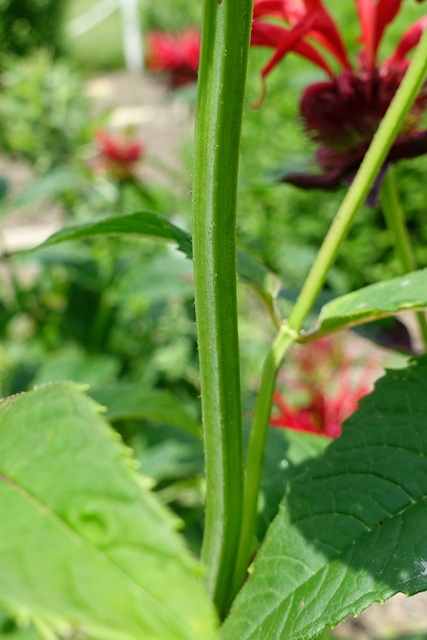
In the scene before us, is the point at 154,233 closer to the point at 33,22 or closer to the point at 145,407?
the point at 145,407

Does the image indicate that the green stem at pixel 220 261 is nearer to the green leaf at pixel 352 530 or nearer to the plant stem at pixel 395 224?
the green leaf at pixel 352 530

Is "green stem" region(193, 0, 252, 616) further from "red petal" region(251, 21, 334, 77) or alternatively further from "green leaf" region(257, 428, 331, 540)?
"red petal" region(251, 21, 334, 77)

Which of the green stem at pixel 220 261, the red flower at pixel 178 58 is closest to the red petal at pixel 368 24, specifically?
the green stem at pixel 220 261

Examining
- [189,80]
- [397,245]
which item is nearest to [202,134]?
[397,245]

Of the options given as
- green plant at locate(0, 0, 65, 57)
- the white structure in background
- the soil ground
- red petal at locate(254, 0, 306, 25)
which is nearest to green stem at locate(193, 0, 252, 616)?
red petal at locate(254, 0, 306, 25)

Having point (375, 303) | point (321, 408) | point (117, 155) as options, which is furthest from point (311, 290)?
point (117, 155)
